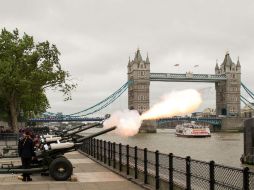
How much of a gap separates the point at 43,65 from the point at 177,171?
48.0m

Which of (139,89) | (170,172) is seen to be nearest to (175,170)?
(170,172)

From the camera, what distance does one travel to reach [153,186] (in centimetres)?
1594

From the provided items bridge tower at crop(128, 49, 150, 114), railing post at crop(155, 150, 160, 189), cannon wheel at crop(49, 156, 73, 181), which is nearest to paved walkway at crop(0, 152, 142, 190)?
cannon wheel at crop(49, 156, 73, 181)

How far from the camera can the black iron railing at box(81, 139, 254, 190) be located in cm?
1048

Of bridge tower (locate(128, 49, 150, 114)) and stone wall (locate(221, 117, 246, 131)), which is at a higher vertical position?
bridge tower (locate(128, 49, 150, 114))

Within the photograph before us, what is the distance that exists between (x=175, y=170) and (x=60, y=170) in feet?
16.3

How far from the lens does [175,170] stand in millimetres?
14008

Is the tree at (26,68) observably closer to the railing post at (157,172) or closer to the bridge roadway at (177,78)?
the railing post at (157,172)

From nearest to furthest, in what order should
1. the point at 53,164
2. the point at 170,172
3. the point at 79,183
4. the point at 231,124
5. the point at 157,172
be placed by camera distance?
the point at 170,172 → the point at 157,172 → the point at 79,183 → the point at 53,164 → the point at 231,124

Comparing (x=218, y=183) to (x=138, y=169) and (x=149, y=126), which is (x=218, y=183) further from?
(x=149, y=126)

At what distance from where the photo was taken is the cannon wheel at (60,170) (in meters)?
17.4

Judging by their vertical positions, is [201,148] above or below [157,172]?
below

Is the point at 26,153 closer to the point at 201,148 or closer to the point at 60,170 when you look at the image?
the point at 60,170

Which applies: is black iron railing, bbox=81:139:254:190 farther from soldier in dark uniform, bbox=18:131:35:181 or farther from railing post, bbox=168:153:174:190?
soldier in dark uniform, bbox=18:131:35:181
